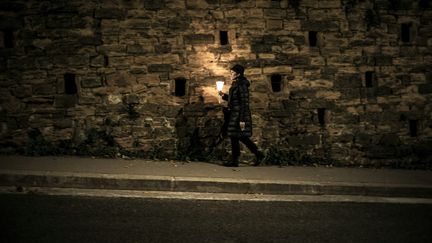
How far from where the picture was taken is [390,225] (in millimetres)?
4469

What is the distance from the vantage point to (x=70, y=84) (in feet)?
24.4

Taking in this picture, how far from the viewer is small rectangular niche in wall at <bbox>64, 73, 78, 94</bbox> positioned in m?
7.41

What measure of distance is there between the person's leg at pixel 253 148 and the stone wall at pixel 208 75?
2.53 ft

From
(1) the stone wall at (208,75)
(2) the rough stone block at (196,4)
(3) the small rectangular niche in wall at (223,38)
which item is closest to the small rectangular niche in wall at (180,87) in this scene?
(1) the stone wall at (208,75)

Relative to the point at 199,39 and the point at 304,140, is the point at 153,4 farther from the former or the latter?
the point at 304,140


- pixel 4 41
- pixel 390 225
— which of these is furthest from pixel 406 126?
pixel 4 41

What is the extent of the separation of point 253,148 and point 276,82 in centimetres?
177

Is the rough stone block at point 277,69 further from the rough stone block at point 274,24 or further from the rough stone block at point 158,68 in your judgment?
the rough stone block at point 158,68

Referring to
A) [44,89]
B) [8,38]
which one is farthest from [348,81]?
[8,38]

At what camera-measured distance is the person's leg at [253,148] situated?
6727 millimetres

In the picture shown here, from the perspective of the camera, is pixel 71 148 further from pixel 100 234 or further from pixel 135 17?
pixel 100 234

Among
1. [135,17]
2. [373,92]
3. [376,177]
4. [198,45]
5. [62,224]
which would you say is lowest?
[376,177]

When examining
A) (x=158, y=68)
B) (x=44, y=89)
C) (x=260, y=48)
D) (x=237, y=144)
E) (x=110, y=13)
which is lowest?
(x=237, y=144)

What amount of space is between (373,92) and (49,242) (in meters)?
6.87
